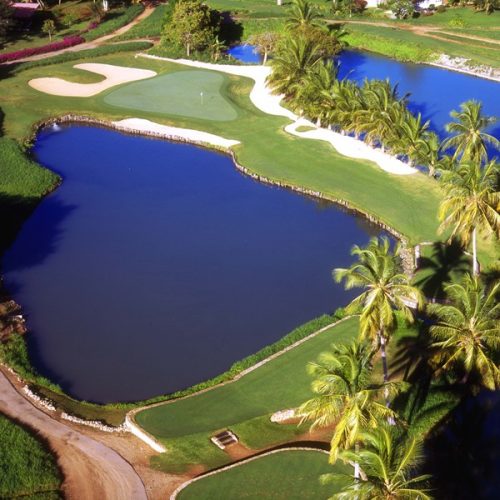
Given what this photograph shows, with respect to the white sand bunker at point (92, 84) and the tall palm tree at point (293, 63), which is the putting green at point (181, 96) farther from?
the tall palm tree at point (293, 63)

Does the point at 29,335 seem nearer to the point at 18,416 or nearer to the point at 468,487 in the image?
the point at 18,416

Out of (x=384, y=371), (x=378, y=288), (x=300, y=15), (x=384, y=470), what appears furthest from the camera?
(x=300, y=15)

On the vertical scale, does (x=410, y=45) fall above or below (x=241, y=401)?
above

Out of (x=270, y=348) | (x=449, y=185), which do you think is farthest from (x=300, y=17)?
(x=270, y=348)

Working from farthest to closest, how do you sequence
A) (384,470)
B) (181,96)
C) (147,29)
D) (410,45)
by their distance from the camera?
(147,29), (410,45), (181,96), (384,470)

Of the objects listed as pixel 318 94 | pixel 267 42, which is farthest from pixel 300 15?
pixel 318 94

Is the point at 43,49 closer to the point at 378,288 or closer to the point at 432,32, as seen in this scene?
the point at 432,32
